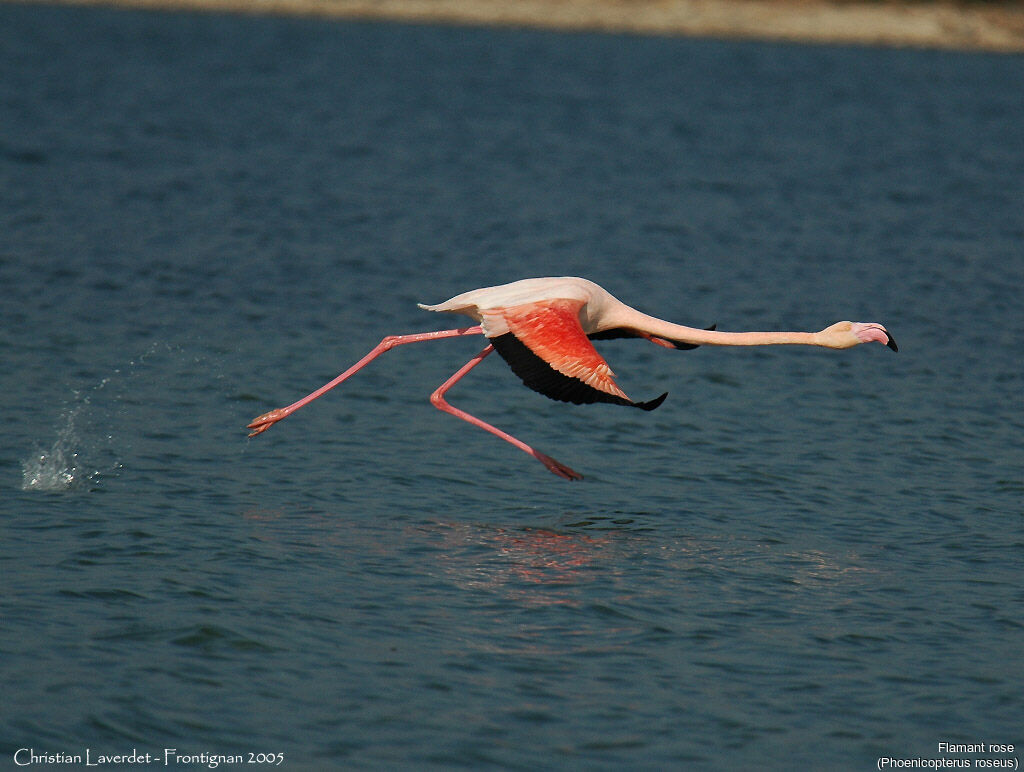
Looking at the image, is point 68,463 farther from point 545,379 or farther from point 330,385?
point 545,379

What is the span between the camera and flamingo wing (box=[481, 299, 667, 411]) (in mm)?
9016

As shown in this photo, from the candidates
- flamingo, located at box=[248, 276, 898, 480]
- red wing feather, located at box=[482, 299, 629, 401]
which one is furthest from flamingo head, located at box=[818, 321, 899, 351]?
red wing feather, located at box=[482, 299, 629, 401]

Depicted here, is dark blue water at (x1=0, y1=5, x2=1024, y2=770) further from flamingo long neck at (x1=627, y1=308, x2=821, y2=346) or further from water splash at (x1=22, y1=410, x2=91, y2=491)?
flamingo long neck at (x1=627, y1=308, x2=821, y2=346)

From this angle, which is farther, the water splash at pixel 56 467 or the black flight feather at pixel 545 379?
the water splash at pixel 56 467

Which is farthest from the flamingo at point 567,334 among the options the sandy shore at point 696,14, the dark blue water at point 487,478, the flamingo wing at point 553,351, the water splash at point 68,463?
the sandy shore at point 696,14

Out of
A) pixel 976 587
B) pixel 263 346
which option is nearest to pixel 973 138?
pixel 263 346

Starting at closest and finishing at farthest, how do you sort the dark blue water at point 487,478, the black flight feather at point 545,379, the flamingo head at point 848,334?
1. the dark blue water at point 487,478
2. the black flight feather at point 545,379
3. the flamingo head at point 848,334

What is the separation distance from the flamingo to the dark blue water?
46.4 inches

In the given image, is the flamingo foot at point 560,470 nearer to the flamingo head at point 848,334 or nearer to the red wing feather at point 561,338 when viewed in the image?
the red wing feather at point 561,338

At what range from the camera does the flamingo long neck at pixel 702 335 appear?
10195 millimetres

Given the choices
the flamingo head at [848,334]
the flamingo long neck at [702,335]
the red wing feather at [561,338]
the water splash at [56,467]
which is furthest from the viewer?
the water splash at [56,467]

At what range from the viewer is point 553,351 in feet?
30.6

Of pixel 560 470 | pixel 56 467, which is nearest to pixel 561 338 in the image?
pixel 560 470

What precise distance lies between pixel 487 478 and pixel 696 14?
5829cm
